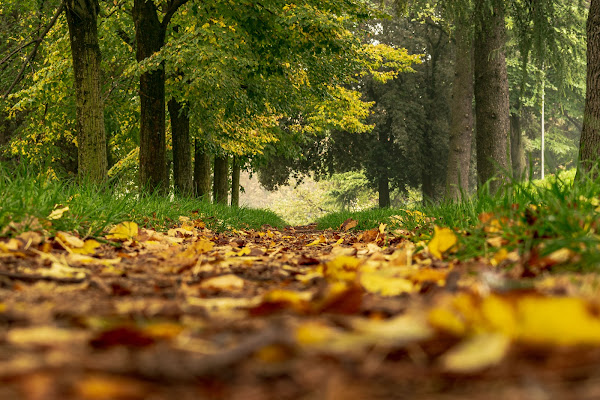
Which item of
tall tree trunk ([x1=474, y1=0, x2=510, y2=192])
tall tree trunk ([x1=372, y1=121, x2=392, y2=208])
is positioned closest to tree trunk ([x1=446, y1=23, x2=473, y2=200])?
tall tree trunk ([x1=474, y1=0, x2=510, y2=192])

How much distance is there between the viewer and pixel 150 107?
8.35 metres

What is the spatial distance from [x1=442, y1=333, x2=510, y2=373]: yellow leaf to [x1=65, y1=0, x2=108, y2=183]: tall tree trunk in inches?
244

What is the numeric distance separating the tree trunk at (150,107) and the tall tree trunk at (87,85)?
1.74m

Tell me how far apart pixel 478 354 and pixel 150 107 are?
8.21 metres

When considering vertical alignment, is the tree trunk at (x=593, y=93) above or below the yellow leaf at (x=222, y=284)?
above

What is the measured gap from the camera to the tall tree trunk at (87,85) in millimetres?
6328

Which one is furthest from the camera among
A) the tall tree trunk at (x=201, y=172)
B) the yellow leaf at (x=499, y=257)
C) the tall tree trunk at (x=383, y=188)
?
the tall tree trunk at (x=383, y=188)

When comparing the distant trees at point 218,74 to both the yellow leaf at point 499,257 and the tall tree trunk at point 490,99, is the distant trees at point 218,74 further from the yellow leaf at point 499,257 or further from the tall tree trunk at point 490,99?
the yellow leaf at point 499,257

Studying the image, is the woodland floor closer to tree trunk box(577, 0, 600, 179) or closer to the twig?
the twig

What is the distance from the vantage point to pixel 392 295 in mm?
1620

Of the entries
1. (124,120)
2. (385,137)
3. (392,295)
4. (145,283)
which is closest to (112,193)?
(145,283)

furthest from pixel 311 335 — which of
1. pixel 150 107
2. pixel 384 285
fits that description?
pixel 150 107

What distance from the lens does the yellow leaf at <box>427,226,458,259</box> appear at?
96.1 inches

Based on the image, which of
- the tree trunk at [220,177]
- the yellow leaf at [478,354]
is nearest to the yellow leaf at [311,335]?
the yellow leaf at [478,354]
